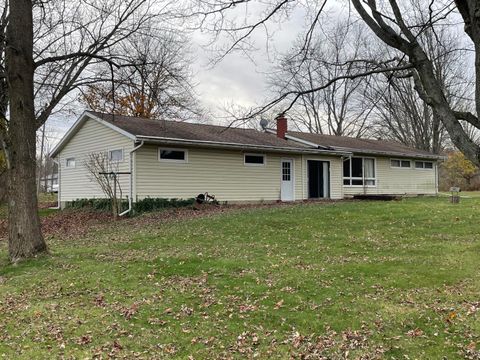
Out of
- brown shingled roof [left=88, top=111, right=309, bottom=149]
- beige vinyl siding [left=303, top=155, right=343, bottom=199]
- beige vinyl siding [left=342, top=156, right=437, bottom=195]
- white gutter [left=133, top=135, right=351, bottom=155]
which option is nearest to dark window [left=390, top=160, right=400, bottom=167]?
beige vinyl siding [left=342, top=156, right=437, bottom=195]

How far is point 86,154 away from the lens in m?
20.4

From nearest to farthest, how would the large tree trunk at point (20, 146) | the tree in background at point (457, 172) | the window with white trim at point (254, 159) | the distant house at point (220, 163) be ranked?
the large tree trunk at point (20, 146), the distant house at point (220, 163), the window with white trim at point (254, 159), the tree in background at point (457, 172)

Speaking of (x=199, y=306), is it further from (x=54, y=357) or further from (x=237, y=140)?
(x=237, y=140)

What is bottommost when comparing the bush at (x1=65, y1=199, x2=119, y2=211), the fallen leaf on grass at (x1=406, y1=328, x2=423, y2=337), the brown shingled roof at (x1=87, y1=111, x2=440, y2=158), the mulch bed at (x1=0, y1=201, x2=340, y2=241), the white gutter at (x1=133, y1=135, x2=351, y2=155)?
the fallen leaf on grass at (x1=406, y1=328, x2=423, y2=337)

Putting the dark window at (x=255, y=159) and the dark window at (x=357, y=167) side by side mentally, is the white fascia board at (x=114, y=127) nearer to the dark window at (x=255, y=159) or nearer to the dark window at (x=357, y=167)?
the dark window at (x=255, y=159)

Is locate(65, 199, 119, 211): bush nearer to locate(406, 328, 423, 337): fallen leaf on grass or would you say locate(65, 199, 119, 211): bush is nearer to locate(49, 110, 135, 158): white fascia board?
locate(49, 110, 135, 158): white fascia board

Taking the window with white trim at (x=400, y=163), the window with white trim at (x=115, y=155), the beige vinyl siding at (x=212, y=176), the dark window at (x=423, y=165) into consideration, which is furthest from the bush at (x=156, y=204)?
the dark window at (x=423, y=165)

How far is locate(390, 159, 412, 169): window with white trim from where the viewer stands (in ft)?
87.0

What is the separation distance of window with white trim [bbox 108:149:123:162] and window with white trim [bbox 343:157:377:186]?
12034 millimetres

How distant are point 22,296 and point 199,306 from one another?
9.20ft

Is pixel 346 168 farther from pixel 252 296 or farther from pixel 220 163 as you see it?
pixel 252 296

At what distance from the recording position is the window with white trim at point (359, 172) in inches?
960

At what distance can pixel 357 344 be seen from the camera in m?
4.58

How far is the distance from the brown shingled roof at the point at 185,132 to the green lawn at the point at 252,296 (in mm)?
7686
